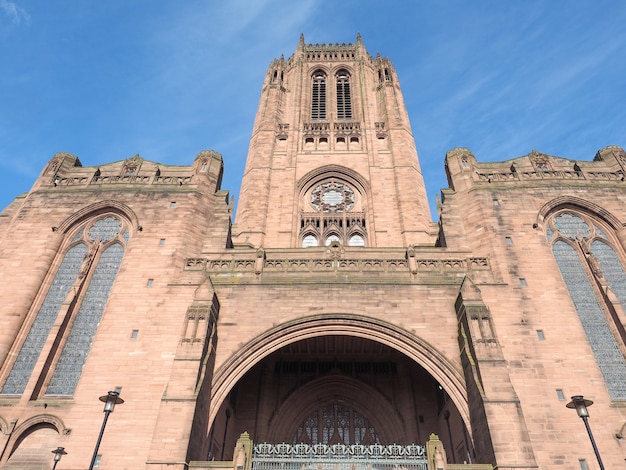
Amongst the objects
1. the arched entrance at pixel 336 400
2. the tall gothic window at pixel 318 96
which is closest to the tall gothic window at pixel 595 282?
the arched entrance at pixel 336 400

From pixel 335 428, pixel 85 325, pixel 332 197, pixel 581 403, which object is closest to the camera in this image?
pixel 581 403

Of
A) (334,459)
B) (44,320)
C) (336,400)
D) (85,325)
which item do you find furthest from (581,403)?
(44,320)

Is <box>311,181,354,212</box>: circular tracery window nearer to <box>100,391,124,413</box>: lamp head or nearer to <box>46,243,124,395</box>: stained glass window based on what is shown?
<box>46,243,124,395</box>: stained glass window

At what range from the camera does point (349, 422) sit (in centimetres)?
1894

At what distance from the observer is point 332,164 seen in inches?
1225

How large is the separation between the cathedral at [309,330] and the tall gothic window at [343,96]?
14241mm

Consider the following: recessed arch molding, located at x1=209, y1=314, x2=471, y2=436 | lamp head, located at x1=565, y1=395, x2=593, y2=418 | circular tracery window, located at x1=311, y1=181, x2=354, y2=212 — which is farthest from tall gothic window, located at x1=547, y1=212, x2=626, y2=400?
circular tracery window, located at x1=311, y1=181, x2=354, y2=212

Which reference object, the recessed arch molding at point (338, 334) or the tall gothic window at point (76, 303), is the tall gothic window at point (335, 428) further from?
the tall gothic window at point (76, 303)

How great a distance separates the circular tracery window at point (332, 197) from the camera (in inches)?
1150

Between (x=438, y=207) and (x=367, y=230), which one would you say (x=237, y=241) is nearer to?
(x=367, y=230)

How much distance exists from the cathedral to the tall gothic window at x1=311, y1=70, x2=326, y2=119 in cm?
1444

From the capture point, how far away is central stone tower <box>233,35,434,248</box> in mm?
27281

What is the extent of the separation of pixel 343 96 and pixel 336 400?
84.5 ft

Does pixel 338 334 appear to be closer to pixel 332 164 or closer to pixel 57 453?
pixel 57 453
